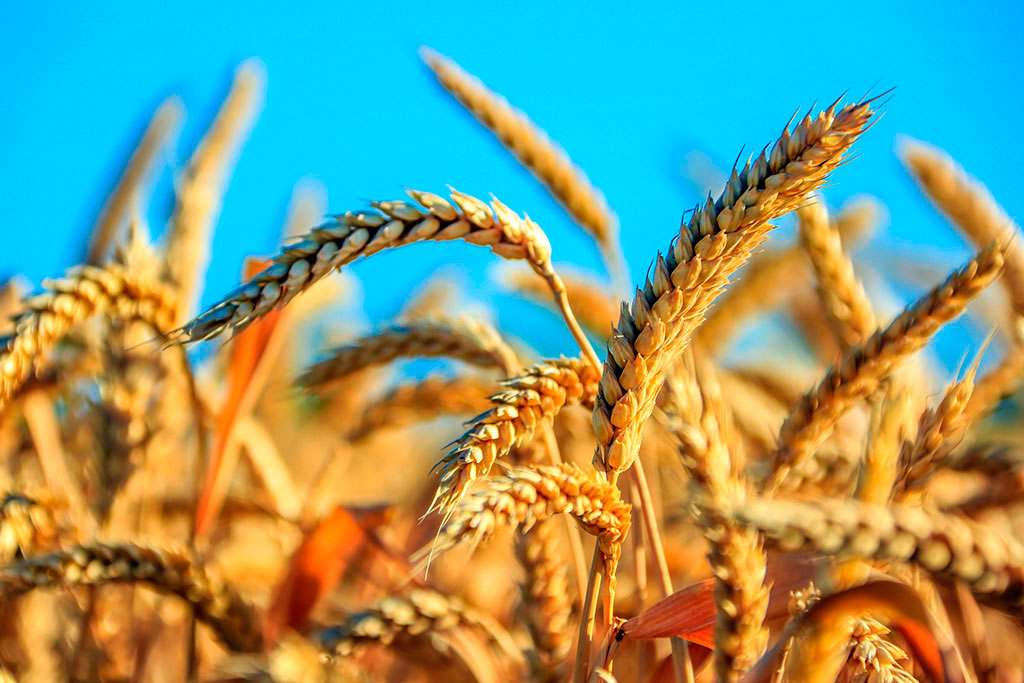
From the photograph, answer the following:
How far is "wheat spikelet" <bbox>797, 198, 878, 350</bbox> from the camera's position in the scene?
164cm

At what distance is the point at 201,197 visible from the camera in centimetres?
200

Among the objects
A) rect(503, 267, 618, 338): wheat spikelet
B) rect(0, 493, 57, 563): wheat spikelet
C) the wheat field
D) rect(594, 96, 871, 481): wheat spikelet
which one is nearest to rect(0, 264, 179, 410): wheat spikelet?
the wheat field

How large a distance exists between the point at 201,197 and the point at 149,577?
1045mm

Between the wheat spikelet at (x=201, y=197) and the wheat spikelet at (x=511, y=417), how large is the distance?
3.41 ft

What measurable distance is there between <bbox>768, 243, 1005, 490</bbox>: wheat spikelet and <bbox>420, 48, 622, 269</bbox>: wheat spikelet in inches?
20.4

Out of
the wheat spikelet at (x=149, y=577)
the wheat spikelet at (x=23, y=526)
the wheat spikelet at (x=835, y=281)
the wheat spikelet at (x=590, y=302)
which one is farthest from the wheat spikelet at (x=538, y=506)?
the wheat spikelet at (x=590, y=302)

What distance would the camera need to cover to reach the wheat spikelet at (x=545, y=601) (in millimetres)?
1206

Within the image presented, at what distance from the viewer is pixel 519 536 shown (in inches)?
50.5

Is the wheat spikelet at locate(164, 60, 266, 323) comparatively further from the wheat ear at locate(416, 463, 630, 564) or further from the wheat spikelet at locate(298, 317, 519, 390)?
the wheat ear at locate(416, 463, 630, 564)

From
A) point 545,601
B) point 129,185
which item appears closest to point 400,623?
point 545,601

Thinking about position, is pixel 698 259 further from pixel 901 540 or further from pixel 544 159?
pixel 544 159

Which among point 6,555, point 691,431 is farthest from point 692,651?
point 6,555

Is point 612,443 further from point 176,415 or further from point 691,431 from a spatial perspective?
point 176,415

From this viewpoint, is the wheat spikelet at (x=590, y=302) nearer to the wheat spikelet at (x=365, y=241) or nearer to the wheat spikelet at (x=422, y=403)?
the wheat spikelet at (x=422, y=403)
